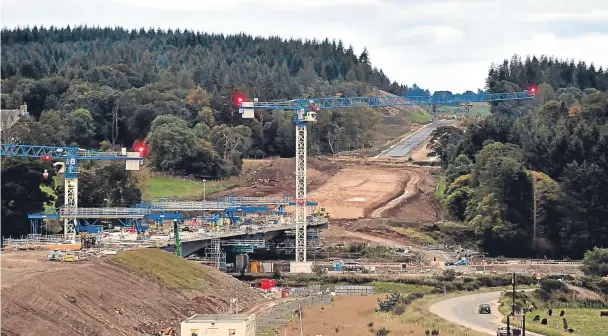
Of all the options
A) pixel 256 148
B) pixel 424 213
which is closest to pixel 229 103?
pixel 256 148

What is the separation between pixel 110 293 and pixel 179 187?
64.1 metres

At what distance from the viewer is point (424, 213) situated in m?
130

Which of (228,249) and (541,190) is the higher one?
(541,190)

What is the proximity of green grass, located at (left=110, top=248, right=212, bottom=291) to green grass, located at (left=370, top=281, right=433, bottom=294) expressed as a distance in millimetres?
13812

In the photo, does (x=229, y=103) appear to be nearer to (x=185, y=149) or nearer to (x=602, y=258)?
(x=185, y=149)

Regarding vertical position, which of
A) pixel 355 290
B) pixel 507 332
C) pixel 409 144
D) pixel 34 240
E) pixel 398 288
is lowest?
pixel 398 288

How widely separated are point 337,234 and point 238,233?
1988 cm

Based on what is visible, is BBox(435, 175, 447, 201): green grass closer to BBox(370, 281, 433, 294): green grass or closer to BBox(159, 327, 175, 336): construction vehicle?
BBox(370, 281, 433, 294): green grass

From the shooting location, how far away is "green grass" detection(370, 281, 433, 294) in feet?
304

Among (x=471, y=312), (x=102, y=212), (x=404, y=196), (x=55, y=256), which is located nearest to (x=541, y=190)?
(x=404, y=196)

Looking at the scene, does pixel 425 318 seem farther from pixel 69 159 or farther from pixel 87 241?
pixel 69 159

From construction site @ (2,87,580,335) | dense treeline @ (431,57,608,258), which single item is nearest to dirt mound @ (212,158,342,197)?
construction site @ (2,87,580,335)

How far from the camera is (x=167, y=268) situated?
80.8 meters

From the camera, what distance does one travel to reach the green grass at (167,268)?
256ft
